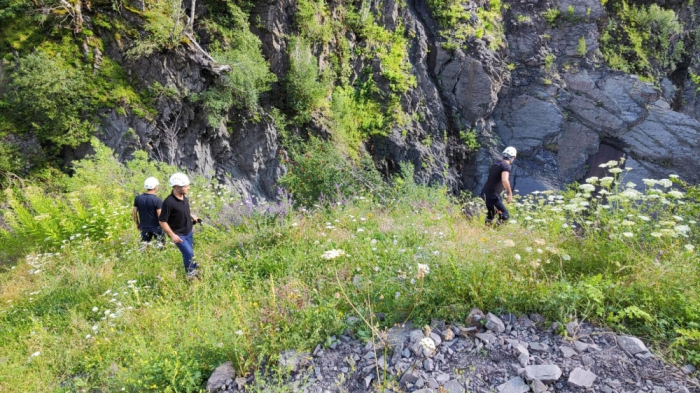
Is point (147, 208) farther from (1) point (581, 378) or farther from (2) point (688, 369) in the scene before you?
(2) point (688, 369)

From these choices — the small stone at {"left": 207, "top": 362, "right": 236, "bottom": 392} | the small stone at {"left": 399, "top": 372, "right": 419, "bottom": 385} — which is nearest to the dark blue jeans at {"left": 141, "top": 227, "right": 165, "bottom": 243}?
the small stone at {"left": 207, "top": 362, "right": 236, "bottom": 392}

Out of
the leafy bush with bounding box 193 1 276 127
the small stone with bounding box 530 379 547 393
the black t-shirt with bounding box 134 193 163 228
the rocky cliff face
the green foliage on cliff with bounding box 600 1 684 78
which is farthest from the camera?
the green foliage on cliff with bounding box 600 1 684 78

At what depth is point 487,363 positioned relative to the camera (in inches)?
99.0

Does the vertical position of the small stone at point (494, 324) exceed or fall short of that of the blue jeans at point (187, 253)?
it exceeds it

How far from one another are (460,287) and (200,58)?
9.04 meters

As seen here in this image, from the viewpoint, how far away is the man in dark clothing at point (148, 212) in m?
5.55

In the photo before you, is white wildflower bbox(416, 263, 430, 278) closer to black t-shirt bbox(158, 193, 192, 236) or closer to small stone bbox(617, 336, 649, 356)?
small stone bbox(617, 336, 649, 356)

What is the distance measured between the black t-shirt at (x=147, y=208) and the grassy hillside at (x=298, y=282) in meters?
0.35

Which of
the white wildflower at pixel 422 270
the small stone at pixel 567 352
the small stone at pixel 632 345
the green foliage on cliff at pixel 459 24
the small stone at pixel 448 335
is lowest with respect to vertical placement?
the small stone at pixel 448 335

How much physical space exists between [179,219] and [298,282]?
7.04 ft

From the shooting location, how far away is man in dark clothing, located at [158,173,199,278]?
4.74 meters

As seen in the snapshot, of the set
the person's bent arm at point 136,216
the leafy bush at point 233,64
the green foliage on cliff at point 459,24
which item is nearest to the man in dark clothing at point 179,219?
the person's bent arm at point 136,216

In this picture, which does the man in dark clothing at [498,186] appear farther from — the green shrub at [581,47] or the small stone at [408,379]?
the green shrub at [581,47]

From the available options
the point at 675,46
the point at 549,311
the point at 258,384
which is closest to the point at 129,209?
the point at 258,384
